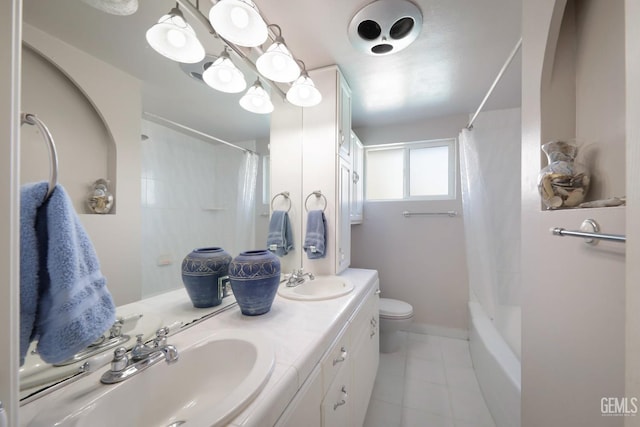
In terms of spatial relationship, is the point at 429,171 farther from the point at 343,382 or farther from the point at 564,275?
the point at 343,382

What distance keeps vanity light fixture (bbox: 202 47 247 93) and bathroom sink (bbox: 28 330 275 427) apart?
3.49 feet

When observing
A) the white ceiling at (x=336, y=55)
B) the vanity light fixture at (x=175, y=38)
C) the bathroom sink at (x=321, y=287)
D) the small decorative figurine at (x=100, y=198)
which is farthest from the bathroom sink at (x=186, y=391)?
the vanity light fixture at (x=175, y=38)

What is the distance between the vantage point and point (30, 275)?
1.26 ft

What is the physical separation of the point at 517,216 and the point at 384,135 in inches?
57.8

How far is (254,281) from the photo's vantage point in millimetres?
927

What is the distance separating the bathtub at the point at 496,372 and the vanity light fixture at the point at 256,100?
191 cm

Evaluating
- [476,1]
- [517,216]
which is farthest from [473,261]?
[476,1]

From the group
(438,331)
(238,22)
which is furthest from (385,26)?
(438,331)

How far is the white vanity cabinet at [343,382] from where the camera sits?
2.26 ft

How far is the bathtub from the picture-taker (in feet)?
3.76

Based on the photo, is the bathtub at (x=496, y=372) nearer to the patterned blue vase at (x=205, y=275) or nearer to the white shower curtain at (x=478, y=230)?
the white shower curtain at (x=478, y=230)

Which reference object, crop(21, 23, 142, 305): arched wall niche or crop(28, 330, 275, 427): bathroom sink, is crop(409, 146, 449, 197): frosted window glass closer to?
crop(28, 330, 275, 427): bathroom sink

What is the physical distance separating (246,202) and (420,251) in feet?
6.28

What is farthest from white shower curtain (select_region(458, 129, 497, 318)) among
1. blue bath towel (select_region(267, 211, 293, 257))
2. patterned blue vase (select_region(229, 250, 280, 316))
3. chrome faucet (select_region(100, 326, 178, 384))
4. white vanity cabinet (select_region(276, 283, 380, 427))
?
chrome faucet (select_region(100, 326, 178, 384))
